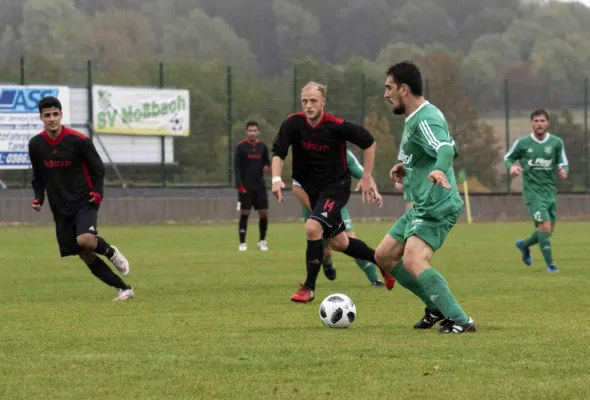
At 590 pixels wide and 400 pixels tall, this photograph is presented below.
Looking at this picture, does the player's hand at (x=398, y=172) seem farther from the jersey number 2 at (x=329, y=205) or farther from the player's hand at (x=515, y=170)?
the player's hand at (x=515, y=170)

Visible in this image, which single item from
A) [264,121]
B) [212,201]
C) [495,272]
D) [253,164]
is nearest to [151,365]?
[495,272]

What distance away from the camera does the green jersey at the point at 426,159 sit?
870 cm

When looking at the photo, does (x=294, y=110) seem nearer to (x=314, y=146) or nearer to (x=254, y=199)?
(x=254, y=199)

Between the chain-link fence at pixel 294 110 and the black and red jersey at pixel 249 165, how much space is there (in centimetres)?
1066

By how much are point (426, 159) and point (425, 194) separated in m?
0.28

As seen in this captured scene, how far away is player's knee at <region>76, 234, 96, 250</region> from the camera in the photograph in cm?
1205

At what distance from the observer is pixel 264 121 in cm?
3688

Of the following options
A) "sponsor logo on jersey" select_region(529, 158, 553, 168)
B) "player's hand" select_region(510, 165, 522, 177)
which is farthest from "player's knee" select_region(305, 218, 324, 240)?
"sponsor logo on jersey" select_region(529, 158, 553, 168)

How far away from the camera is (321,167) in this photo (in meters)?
12.4

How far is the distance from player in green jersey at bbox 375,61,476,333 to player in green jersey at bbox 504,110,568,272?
7.99 meters

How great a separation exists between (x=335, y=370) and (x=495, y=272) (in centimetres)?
943

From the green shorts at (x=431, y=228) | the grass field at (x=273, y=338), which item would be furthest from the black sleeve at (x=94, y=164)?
the green shorts at (x=431, y=228)

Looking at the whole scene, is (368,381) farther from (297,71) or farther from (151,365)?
(297,71)

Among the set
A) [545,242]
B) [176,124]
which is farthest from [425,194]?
[176,124]
